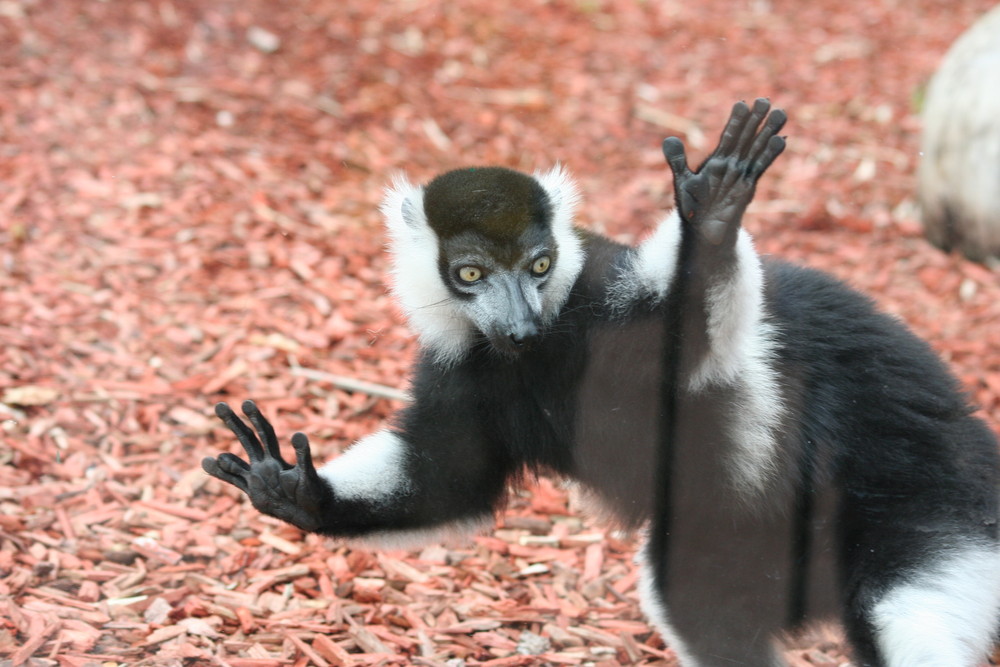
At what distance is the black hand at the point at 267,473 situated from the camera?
3887mm

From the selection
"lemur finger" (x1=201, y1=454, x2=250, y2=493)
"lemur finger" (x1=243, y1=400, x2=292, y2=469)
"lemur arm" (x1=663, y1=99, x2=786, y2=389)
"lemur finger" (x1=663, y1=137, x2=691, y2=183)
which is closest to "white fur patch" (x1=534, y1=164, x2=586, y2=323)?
"lemur arm" (x1=663, y1=99, x2=786, y2=389)

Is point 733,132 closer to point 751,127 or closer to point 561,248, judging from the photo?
point 751,127

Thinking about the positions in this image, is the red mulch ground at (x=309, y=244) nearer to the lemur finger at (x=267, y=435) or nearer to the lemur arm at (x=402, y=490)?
the lemur arm at (x=402, y=490)

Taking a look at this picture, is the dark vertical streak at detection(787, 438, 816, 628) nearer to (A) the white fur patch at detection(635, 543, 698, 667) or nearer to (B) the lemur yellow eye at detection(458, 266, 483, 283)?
(A) the white fur patch at detection(635, 543, 698, 667)

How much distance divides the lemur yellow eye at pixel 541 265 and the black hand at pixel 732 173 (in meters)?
0.75

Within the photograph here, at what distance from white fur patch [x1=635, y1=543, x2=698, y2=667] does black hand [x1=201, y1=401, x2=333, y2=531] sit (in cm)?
141

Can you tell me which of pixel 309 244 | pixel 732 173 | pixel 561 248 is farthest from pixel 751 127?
pixel 309 244

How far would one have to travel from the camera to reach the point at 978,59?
299 inches

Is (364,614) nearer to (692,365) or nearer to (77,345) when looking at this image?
(692,365)

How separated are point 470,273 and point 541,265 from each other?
0.95 feet

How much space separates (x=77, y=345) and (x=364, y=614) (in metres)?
2.68

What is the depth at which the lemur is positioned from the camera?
3.70 meters

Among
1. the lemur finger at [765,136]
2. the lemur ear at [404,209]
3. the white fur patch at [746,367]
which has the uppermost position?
the lemur finger at [765,136]

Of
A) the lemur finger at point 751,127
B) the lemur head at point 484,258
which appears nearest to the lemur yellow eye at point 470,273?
the lemur head at point 484,258
